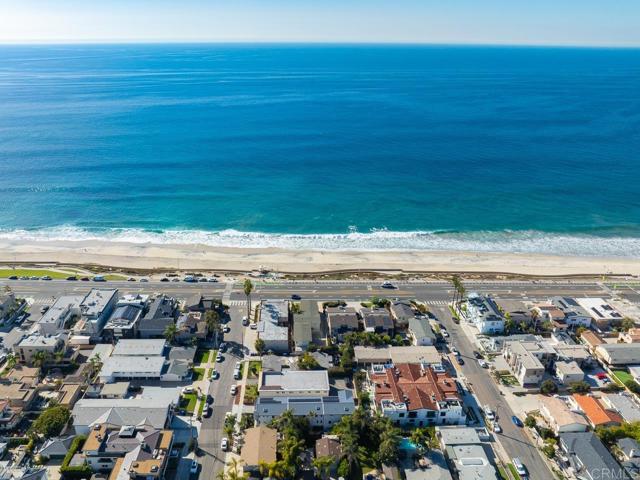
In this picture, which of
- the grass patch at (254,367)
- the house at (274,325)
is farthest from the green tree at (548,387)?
the grass patch at (254,367)

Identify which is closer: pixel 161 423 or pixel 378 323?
pixel 161 423

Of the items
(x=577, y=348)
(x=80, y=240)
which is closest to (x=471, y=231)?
(x=577, y=348)

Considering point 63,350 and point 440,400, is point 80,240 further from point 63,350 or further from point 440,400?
point 440,400

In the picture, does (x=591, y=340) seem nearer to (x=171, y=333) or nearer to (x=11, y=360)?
(x=171, y=333)

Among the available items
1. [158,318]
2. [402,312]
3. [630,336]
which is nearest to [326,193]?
[402,312]

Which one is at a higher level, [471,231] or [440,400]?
[471,231]

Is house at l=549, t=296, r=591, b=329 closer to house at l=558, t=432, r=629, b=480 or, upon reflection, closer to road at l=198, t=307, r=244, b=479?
house at l=558, t=432, r=629, b=480
